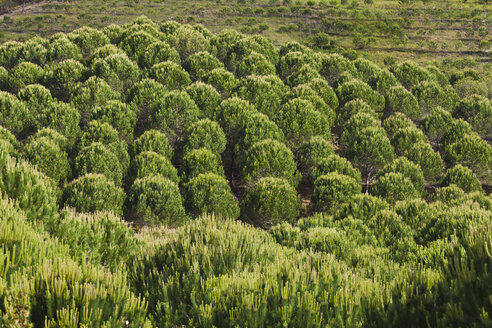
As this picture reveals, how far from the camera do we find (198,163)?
34.8 metres

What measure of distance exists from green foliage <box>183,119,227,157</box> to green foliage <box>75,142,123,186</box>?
7755 mm

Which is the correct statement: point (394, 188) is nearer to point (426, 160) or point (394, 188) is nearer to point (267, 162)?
point (426, 160)

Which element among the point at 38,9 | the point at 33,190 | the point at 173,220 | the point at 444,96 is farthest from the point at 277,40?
the point at 33,190

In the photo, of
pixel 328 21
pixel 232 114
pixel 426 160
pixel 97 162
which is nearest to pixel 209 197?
pixel 97 162

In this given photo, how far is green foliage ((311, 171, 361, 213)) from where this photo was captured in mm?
31453

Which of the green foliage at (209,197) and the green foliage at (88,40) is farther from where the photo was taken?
the green foliage at (88,40)

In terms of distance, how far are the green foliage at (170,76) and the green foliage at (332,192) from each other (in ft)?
78.5

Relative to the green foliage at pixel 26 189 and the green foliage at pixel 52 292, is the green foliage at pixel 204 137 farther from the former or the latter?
the green foliage at pixel 52 292

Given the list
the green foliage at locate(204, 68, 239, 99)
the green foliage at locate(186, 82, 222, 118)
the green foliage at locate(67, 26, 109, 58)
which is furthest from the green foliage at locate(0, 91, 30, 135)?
the green foliage at locate(67, 26, 109, 58)

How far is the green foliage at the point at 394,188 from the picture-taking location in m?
32.3

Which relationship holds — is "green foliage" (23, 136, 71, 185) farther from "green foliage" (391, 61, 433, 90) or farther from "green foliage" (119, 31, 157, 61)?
"green foliage" (391, 61, 433, 90)

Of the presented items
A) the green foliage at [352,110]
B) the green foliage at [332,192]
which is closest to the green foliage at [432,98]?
the green foliage at [352,110]

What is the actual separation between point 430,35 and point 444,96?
88.4 metres

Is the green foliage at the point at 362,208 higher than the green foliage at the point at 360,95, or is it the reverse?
the green foliage at the point at 360,95
